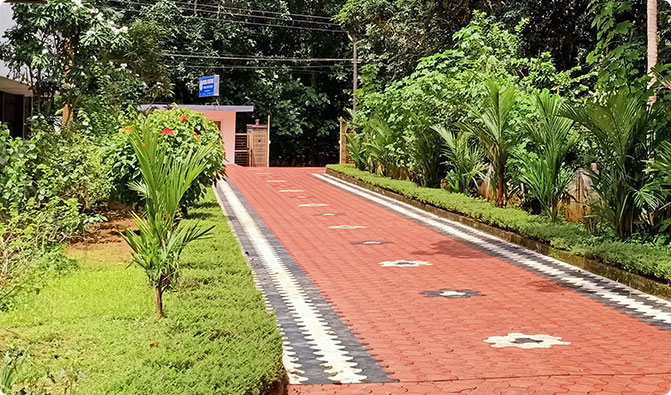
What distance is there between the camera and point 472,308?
22.9 feet

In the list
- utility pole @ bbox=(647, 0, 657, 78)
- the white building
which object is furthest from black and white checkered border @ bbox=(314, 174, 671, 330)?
the white building

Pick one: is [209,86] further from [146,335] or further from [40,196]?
[146,335]

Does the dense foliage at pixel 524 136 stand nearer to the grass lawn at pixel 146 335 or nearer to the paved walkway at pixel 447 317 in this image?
the paved walkway at pixel 447 317

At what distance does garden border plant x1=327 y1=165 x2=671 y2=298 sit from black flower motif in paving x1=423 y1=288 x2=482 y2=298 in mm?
1478

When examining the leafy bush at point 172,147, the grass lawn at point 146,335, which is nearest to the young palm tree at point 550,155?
the leafy bush at point 172,147

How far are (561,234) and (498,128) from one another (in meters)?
3.16

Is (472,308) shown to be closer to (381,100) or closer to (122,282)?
(122,282)

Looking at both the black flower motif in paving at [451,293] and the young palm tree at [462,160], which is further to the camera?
the young palm tree at [462,160]

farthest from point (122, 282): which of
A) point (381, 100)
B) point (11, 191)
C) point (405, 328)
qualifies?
point (381, 100)

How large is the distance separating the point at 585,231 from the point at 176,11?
961 inches

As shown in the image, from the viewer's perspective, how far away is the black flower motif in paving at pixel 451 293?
749 centimetres

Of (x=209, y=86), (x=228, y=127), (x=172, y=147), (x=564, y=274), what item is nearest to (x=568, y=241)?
(x=564, y=274)

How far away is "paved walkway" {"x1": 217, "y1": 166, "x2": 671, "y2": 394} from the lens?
16.5ft

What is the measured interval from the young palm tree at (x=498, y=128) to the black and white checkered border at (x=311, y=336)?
4152mm
